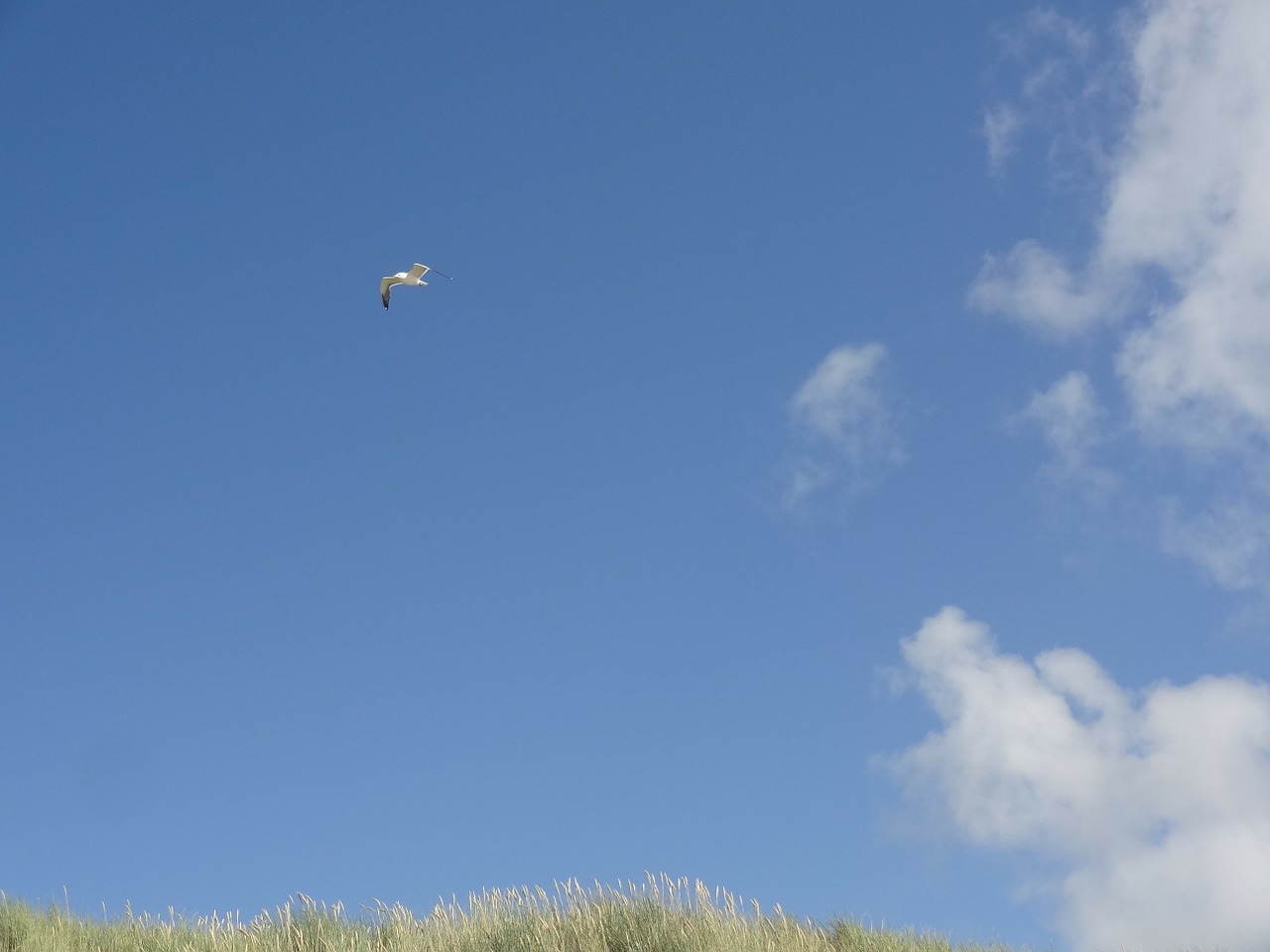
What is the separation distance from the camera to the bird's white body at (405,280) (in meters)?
21.0

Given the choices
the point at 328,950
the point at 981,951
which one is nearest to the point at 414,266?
the point at 328,950

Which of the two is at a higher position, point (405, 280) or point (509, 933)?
point (405, 280)

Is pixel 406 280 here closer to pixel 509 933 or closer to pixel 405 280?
pixel 405 280

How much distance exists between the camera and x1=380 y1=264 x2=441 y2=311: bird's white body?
2102cm

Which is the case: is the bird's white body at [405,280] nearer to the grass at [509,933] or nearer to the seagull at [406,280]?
the seagull at [406,280]

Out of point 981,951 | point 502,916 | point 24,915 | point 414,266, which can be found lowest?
point 981,951

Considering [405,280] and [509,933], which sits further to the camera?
[405,280]

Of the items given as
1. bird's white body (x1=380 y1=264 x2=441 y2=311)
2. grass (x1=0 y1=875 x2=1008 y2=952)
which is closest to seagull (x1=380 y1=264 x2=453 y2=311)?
bird's white body (x1=380 y1=264 x2=441 y2=311)

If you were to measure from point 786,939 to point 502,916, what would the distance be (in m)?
2.83

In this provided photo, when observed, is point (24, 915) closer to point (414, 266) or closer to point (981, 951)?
point (981, 951)

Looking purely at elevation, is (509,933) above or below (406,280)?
below

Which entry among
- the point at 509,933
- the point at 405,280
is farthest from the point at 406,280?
the point at 509,933

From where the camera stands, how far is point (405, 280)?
21266 mm

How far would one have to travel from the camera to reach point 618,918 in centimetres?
1146
